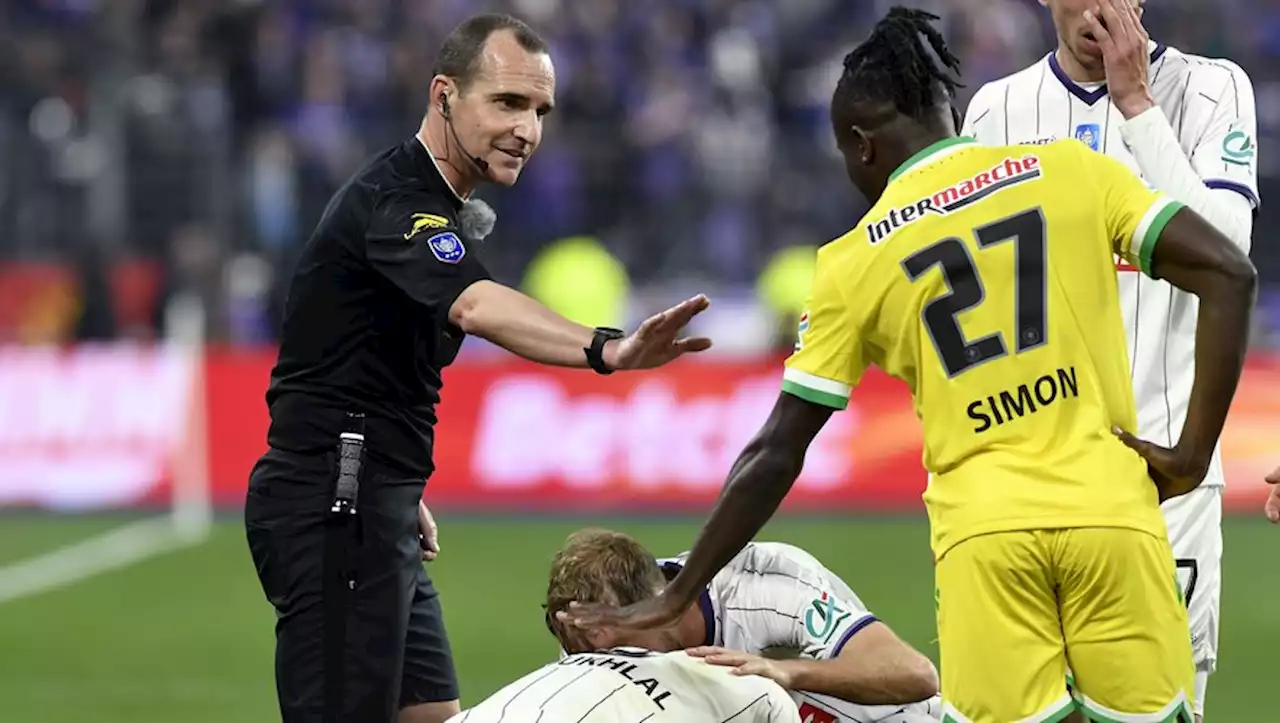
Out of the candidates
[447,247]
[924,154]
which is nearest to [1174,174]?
[924,154]

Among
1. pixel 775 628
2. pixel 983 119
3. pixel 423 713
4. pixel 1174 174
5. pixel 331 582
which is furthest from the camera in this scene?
pixel 423 713

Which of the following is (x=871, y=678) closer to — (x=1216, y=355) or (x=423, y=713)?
(x=1216, y=355)

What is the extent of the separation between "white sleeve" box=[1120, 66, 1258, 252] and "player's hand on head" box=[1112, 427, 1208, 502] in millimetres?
711

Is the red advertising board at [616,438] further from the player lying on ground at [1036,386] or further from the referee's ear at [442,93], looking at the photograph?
the player lying on ground at [1036,386]

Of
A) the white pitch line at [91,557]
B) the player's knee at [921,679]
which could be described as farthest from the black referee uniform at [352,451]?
the white pitch line at [91,557]

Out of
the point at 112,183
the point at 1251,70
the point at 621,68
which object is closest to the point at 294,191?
the point at 112,183

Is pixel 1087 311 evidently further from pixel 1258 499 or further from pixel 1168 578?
pixel 1258 499

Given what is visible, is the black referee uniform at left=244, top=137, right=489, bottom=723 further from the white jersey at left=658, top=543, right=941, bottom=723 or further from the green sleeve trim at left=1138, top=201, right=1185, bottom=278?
the green sleeve trim at left=1138, top=201, right=1185, bottom=278

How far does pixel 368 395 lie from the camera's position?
5.43 m

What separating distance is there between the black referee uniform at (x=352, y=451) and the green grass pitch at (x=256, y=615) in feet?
13.2

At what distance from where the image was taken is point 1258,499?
15.2m

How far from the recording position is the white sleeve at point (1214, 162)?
5027 millimetres

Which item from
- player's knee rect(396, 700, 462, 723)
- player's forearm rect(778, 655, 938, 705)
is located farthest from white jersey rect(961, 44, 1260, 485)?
player's knee rect(396, 700, 462, 723)

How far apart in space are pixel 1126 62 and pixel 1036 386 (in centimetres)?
116
